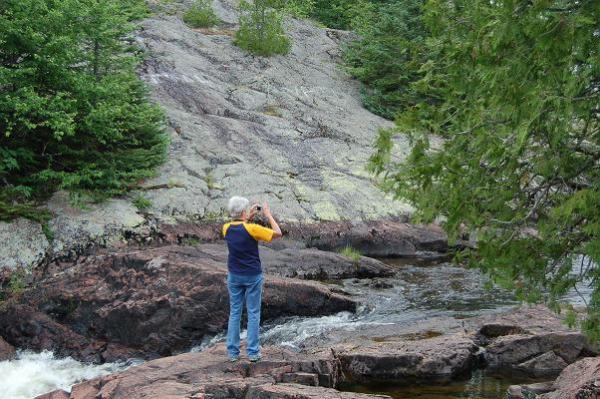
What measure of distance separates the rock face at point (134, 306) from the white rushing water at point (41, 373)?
268mm

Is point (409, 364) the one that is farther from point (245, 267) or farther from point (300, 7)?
point (300, 7)

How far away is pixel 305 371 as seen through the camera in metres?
8.02

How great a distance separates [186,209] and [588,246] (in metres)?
12.1

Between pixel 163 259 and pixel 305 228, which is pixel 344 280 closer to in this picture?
pixel 305 228

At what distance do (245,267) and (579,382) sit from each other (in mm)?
4112

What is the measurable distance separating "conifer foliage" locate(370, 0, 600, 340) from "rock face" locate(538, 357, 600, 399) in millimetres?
2531

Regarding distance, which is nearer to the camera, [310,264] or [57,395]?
[57,395]

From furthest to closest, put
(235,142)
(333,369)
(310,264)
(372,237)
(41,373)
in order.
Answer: (235,142) → (372,237) → (310,264) → (41,373) → (333,369)

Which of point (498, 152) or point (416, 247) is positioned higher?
point (498, 152)

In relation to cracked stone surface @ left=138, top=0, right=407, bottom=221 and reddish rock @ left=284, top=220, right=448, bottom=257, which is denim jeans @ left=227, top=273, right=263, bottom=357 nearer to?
cracked stone surface @ left=138, top=0, right=407, bottom=221

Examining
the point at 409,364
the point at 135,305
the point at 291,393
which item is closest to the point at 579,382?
the point at 409,364

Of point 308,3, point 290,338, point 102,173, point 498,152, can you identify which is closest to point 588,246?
point 498,152

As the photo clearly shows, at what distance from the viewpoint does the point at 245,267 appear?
8.14m

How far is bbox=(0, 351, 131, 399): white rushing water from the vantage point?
9.52 meters
